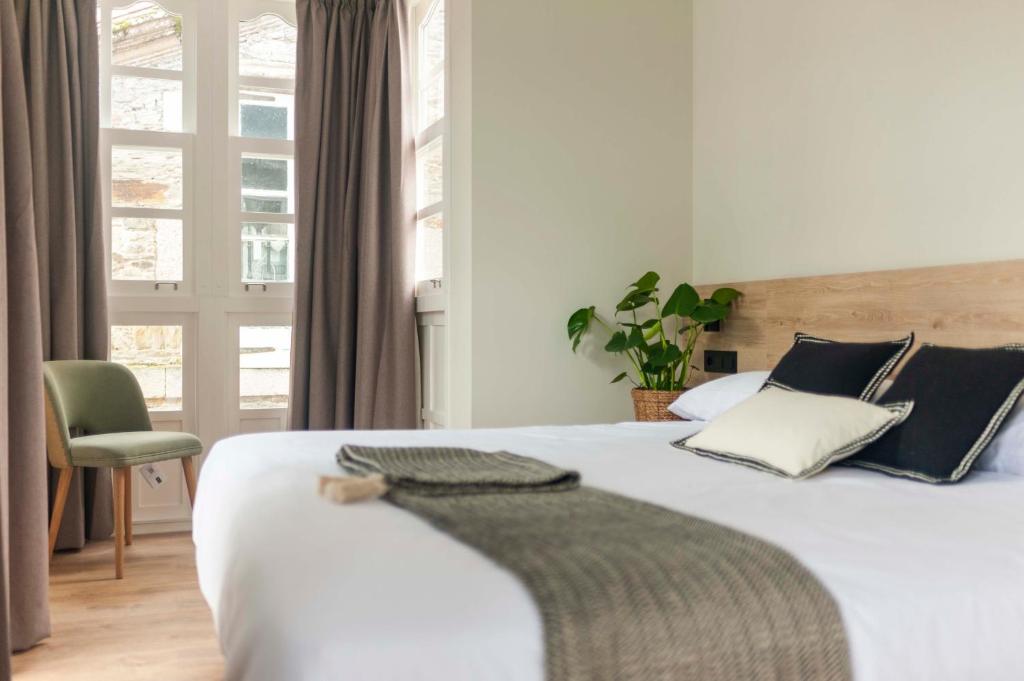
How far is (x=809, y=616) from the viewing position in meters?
1.28

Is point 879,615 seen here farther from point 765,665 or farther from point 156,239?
point 156,239

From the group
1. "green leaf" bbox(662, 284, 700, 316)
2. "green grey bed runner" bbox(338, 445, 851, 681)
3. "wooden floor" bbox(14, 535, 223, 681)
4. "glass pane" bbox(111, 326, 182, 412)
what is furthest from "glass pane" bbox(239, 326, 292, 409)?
"green grey bed runner" bbox(338, 445, 851, 681)

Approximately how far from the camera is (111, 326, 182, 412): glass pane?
430 cm

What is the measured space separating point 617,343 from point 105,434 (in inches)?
82.7

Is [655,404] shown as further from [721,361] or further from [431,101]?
[431,101]

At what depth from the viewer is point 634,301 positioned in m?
3.71

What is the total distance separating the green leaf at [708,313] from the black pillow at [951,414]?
1254 millimetres

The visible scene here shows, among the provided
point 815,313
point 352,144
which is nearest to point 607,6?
point 352,144

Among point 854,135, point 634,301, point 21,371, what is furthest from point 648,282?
point 21,371

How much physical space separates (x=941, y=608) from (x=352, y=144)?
3557mm

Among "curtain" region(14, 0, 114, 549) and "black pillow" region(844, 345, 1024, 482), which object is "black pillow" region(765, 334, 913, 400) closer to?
"black pillow" region(844, 345, 1024, 482)

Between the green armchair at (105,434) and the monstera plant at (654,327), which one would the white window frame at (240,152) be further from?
the monstera plant at (654,327)

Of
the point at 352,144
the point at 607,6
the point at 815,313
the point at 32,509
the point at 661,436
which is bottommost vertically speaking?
the point at 32,509

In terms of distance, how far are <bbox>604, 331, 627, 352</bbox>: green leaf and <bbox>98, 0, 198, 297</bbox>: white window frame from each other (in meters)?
2.01
